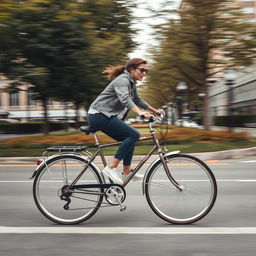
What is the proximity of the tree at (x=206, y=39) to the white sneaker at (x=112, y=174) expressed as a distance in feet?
40.5

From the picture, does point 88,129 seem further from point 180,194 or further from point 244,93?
point 244,93

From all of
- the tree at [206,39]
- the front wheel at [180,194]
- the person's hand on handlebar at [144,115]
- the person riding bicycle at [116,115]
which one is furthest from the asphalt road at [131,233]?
the tree at [206,39]

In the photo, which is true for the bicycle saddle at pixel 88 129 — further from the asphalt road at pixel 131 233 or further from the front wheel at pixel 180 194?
the asphalt road at pixel 131 233

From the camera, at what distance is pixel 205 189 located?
4.25 meters

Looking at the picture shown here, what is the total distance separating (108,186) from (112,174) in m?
0.13

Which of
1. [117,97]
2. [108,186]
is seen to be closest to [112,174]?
[108,186]

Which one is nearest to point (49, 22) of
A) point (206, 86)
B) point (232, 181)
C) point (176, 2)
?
point (176, 2)

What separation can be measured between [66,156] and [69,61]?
11.8 metres

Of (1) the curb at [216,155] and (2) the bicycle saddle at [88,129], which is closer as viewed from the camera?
(2) the bicycle saddle at [88,129]

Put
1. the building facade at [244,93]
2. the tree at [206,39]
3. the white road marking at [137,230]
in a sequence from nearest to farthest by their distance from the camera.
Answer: the white road marking at [137,230]
the tree at [206,39]
the building facade at [244,93]

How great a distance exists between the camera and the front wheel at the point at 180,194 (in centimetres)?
423

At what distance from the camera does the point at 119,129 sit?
4.32m

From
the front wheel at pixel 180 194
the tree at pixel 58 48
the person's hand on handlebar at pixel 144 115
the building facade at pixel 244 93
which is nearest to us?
the person's hand on handlebar at pixel 144 115

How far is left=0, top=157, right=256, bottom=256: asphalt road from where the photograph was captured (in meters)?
3.43
